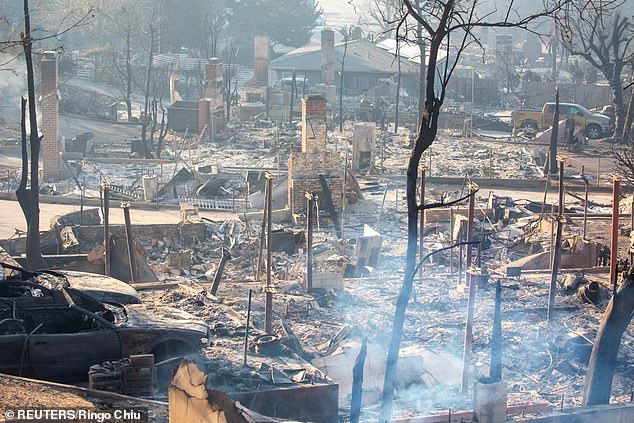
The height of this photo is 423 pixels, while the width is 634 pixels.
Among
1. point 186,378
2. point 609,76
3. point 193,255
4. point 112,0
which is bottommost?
point 193,255

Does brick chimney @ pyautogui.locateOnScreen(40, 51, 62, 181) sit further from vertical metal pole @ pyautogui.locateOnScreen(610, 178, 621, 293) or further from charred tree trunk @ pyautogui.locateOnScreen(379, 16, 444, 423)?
charred tree trunk @ pyautogui.locateOnScreen(379, 16, 444, 423)

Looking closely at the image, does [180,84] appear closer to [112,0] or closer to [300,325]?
[112,0]

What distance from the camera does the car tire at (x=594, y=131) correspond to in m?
35.3

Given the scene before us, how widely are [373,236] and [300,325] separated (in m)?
4.59

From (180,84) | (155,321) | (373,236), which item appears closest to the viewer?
(155,321)

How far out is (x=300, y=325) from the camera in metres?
12.4

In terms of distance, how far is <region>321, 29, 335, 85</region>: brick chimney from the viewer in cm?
4481

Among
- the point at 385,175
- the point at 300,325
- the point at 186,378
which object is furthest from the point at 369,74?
the point at 186,378

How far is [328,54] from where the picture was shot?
45094 mm

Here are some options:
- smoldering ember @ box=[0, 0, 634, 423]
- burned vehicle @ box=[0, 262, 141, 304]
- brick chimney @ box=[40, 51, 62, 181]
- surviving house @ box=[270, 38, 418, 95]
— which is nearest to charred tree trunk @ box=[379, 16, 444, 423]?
smoldering ember @ box=[0, 0, 634, 423]

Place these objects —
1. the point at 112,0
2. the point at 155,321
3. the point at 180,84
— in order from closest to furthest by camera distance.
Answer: the point at 155,321
the point at 180,84
the point at 112,0

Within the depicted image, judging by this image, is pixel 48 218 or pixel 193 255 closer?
pixel 193 255

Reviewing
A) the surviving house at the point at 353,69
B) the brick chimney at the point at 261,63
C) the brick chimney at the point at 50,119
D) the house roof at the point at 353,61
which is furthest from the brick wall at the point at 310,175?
the house roof at the point at 353,61

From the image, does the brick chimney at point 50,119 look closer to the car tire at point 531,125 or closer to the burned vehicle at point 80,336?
the burned vehicle at point 80,336
